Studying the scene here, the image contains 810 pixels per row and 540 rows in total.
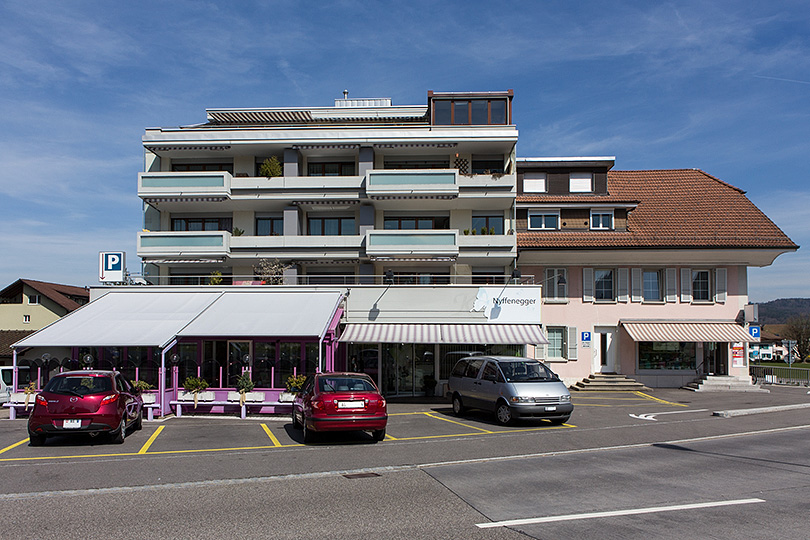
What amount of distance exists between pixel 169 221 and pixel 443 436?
21.6 meters

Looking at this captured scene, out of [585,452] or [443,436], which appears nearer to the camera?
[585,452]

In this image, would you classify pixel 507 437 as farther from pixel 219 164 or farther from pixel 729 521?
pixel 219 164

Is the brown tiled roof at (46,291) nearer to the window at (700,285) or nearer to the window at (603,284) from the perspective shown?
the window at (603,284)

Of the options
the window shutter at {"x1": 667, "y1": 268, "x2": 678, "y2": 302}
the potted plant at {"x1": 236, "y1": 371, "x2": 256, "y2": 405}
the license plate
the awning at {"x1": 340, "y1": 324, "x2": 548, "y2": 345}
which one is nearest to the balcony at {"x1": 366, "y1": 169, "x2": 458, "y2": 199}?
the awning at {"x1": 340, "y1": 324, "x2": 548, "y2": 345}

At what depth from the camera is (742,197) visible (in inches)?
1330

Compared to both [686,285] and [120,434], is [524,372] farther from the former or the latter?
[686,285]

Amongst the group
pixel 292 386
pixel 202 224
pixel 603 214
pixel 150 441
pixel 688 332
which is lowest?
pixel 150 441

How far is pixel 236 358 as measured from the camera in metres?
22.8

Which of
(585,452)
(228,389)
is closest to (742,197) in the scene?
(585,452)

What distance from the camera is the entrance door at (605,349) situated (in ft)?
102

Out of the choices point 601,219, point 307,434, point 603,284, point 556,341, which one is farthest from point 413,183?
point 307,434

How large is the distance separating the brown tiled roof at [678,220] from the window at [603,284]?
65.3 inches

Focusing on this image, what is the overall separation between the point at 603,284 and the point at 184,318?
1973 centimetres

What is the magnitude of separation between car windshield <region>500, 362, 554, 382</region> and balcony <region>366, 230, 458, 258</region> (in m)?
10.5
